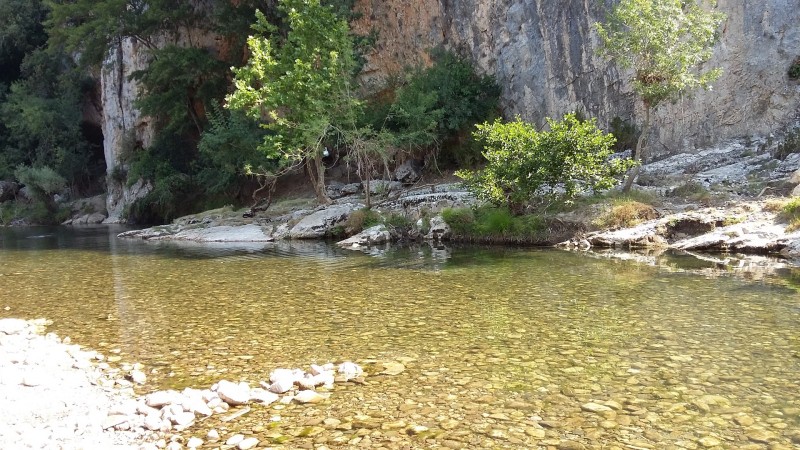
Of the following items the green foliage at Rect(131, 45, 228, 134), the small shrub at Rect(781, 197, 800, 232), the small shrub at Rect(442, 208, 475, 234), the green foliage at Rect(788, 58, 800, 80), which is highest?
the green foliage at Rect(131, 45, 228, 134)

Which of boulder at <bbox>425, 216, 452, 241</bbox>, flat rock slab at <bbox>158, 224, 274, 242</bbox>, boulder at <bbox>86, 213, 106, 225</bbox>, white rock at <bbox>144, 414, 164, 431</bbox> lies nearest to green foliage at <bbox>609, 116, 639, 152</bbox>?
boulder at <bbox>425, 216, 452, 241</bbox>

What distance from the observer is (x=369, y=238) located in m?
18.2

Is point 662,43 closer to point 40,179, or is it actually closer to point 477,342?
point 477,342

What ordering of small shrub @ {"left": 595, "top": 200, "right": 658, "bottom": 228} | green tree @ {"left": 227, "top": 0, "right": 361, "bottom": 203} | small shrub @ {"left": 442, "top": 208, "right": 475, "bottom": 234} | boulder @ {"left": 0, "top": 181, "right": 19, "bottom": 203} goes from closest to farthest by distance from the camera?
small shrub @ {"left": 595, "top": 200, "right": 658, "bottom": 228} → small shrub @ {"left": 442, "top": 208, "right": 475, "bottom": 234} → green tree @ {"left": 227, "top": 0, "right": 361, "bottom": 203} → boulder @ {"left": 0, "top": 181, "right": 19, "bottom": 203}

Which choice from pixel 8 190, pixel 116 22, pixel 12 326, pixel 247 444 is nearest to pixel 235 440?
pixel 247 444

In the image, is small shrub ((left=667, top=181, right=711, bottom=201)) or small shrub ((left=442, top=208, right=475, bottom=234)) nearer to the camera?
small shrub ((left=667, top=181, right=711, bottom=201))

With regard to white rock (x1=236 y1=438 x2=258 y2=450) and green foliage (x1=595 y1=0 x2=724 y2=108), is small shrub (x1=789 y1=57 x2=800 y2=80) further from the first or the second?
white rock (x1=236 y1=438 x2=258 y2=450)

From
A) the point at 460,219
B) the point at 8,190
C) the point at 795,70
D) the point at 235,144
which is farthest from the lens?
the point at 8,190

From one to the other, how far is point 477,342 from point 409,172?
21033mm

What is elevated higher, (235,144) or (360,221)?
(235,144)

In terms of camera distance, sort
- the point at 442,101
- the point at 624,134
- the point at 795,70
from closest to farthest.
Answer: the point at 795,70
the point at 624,134
the point at 442,101

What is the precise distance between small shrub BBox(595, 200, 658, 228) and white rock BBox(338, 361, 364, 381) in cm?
1116

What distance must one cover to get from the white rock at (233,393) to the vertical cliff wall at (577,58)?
1920 centimetres

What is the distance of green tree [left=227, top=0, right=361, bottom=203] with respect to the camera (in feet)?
64.2
